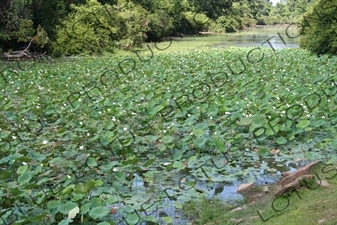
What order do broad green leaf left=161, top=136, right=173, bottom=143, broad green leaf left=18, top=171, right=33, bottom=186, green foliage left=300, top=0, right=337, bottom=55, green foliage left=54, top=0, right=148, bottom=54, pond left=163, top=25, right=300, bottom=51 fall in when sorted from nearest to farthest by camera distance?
1. broad green leaf left=18, top=171, right=33, bottom=186
2. broad green leaf left=161, top=136, right=173, bottom=143
3. green foliage left=300, top=0, right=337, bottom=55
4. green foliage left=54, top=0, right=148, bottom=54
5. pond left=163, top=25, right=300, bottom=51

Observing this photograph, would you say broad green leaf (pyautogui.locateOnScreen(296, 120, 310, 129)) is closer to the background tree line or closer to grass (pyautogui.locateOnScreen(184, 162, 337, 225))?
grass (pyautogui.locateOnScreen(184, 162, 337, 225))

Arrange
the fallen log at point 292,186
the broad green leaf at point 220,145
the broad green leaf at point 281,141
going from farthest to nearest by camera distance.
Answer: the broad green leaf at point 281,141
the broad green leaf at point 220,145
the fallen log at point 292,186

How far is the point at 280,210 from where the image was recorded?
9.32ft

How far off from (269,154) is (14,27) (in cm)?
1163

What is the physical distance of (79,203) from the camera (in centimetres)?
264

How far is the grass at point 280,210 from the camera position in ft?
8.38

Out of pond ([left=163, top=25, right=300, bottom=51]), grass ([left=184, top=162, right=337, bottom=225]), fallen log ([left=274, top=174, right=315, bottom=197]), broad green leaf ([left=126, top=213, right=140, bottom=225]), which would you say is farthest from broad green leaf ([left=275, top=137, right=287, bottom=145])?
pond ([left=163, top=25, right=300, bottom=51])

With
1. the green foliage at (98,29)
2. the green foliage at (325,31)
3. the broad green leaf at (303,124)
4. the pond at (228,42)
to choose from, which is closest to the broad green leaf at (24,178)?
the broad green leaf at (303,124)

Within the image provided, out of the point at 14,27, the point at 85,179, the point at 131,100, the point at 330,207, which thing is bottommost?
the point at 14,27

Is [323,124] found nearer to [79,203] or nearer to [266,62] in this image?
[79,203]

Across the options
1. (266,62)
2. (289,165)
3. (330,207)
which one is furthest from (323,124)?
(266,62)

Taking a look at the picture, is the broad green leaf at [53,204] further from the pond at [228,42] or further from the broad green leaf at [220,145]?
the pond at [228,42]

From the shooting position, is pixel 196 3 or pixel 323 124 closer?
pixel 323 124

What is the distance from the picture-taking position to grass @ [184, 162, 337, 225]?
2.55m
